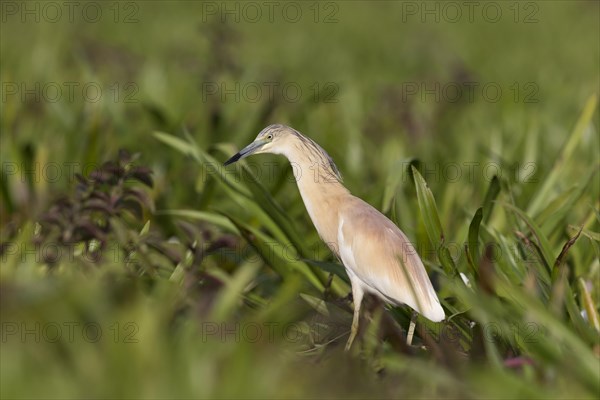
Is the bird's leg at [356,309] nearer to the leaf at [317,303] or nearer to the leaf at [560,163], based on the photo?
the leaf at [317,303]

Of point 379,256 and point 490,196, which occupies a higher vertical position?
point 379,256

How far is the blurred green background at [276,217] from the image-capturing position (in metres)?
2.13

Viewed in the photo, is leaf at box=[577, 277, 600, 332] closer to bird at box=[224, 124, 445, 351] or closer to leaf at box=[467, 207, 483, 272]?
leaf at box=[467, 207, 483, 272]

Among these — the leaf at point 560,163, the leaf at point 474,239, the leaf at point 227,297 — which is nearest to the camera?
the leaf at point 227,297

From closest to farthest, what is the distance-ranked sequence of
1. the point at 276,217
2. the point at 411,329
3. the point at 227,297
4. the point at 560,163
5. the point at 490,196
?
the point at 227,297
the point at 411,329
the point at 276,217
the point at 490,196
the point at 560,163

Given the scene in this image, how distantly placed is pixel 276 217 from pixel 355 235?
67cm

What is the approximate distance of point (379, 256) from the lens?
301cm

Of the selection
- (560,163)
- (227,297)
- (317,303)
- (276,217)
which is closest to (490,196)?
(560,163)

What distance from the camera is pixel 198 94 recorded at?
6.92 meters

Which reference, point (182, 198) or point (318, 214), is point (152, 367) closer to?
point (318, 214)

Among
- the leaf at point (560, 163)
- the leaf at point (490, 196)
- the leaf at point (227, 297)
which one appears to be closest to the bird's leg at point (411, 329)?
the leaf at point (227, 297)

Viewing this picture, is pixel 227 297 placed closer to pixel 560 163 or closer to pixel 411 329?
pixel 411 329

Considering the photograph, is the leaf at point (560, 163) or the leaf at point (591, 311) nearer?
the leaf at point (591, 311)

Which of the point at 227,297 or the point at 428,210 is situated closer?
the point at 227,297
